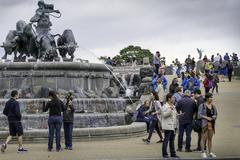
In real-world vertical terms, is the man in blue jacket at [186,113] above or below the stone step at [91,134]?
above

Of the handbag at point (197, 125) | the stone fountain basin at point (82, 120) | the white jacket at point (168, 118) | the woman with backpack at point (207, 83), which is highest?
the woman with backpack at point (207, 83)

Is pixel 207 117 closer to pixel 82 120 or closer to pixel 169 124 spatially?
pixel 169 124

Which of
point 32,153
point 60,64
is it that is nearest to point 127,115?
point 60,64

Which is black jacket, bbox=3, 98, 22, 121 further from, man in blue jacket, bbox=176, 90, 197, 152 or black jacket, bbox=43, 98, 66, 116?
man in blue jacket, bbox=176, 90, 197, 152

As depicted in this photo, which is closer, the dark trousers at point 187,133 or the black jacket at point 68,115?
the dark trousers at point 187,133

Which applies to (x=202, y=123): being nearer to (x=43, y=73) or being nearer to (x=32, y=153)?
(x=32, y=153)

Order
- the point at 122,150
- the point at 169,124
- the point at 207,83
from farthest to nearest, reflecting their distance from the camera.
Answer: the point at 207,83 < the point at 122,150 < the point at 169,124

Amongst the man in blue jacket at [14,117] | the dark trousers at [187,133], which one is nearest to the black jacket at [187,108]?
the dark trousers at [187,133]

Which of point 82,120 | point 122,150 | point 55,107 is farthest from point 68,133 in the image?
point 82,120

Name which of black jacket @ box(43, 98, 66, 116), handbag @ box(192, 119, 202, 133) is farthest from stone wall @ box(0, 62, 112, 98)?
handbag @ box(192, 119, 202, 133)

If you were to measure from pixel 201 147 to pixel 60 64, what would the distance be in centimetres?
1035

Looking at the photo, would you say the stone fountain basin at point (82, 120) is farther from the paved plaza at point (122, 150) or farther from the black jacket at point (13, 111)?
the black jacket at point (13, 111)

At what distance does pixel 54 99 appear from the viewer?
1584 centimetres

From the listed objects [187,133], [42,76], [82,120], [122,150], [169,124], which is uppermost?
[42,76]
